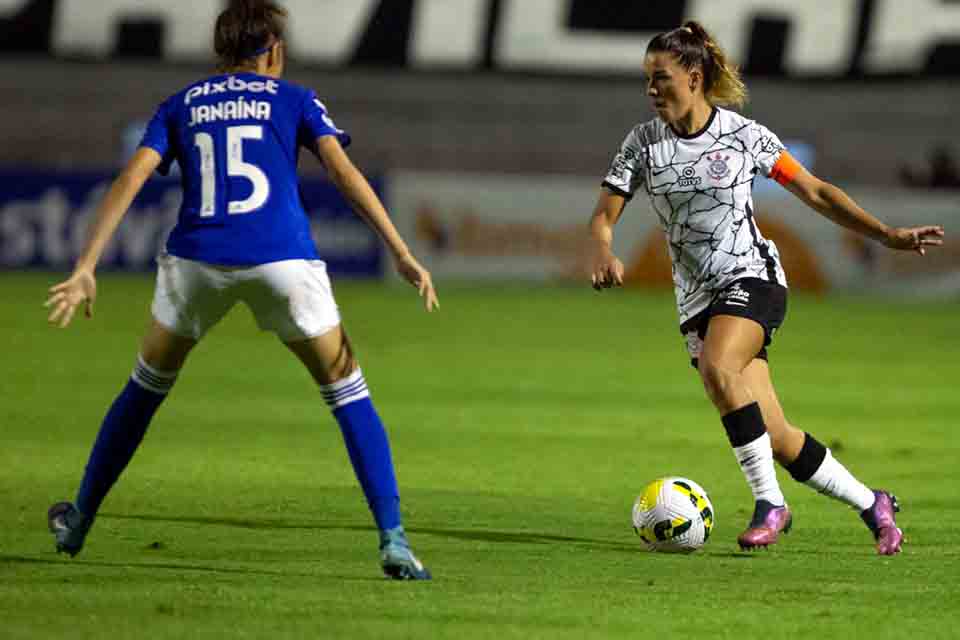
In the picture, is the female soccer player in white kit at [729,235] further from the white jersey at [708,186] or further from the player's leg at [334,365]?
the player's leg at [334,365]

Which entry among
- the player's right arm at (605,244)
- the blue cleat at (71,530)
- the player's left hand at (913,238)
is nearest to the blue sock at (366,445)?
the blue cleat at (71,530)

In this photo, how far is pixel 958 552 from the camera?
26.5 ft

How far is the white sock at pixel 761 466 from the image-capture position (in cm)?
813

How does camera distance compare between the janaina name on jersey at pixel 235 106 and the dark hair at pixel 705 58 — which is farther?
the dark hair at pixel 705 58

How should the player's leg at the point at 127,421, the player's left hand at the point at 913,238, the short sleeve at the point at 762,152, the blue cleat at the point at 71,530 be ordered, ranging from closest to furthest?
the player's leg at the point at 127,421 < the blue cleat at the point at 71,530 < the player's left hand at the point at 913,238 < the short sleeve at the point at 762,152

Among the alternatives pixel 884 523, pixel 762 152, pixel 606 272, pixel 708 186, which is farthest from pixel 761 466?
pixel 762 152

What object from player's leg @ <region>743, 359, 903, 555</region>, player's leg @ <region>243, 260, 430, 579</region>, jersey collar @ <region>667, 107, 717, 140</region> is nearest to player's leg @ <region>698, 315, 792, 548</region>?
player's leg @ <region>743, 359, 903, 555</region>

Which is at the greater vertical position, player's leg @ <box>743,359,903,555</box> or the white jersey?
the white jersey

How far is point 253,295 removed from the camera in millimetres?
6902

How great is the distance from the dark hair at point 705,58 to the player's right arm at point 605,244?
1.99ft

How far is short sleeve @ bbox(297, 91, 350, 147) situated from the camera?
688 cm

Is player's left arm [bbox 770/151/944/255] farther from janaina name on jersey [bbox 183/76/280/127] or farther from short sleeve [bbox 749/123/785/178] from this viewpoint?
janaina name on jersey [bbox 183/76/280/127]

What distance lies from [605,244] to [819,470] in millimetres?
1347

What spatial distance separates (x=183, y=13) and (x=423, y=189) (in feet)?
25.9
